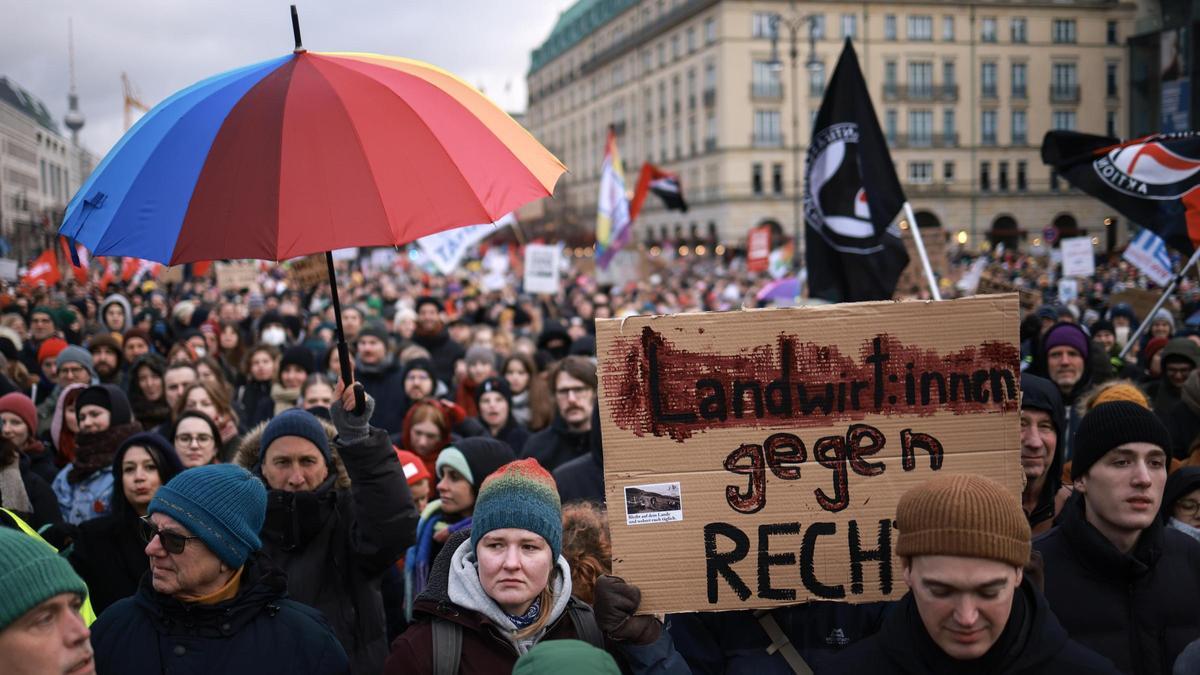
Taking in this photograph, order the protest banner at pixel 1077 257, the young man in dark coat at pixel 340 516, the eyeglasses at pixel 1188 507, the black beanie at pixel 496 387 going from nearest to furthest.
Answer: the young man in dark coat at pixel 340 516, the eyeglasses at pixel 1188 507, the black beanie at pixel 496 387, the protest banner at pixel 1077 257

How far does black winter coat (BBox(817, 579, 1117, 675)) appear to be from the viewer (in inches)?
95.9

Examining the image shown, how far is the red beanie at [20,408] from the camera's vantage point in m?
5.73

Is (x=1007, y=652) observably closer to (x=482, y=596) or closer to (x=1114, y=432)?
(x=1114, y=432)

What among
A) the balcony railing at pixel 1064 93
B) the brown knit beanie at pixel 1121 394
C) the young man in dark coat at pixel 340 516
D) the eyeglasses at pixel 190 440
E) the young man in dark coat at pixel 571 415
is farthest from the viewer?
the balcony railing at pixel 1064 93

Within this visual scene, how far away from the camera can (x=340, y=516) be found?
12.7ft

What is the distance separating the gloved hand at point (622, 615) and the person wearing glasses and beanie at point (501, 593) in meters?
0.12

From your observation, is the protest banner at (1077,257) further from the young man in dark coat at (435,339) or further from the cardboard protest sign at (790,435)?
the cardboard protest sign at (790,435)

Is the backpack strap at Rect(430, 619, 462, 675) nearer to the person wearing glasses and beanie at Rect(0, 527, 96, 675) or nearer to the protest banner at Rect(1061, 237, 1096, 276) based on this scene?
the person wearing glasses and beanie at Rect(0, 527, 96, 675)

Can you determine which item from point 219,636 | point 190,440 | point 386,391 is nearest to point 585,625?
point 219,636

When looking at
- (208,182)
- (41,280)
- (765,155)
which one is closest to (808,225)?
(208,182)

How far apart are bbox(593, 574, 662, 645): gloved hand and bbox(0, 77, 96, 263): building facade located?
216 feet

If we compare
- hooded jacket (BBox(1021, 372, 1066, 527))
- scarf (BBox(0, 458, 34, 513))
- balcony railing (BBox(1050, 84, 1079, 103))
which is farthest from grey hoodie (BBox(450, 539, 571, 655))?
balcony railing (BBox(1050, 84, 1079, 103))

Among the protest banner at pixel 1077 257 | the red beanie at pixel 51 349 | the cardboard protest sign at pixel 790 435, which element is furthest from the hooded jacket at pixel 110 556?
the protest banner at pixel 1077 257

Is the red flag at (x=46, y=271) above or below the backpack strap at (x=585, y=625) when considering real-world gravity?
above
